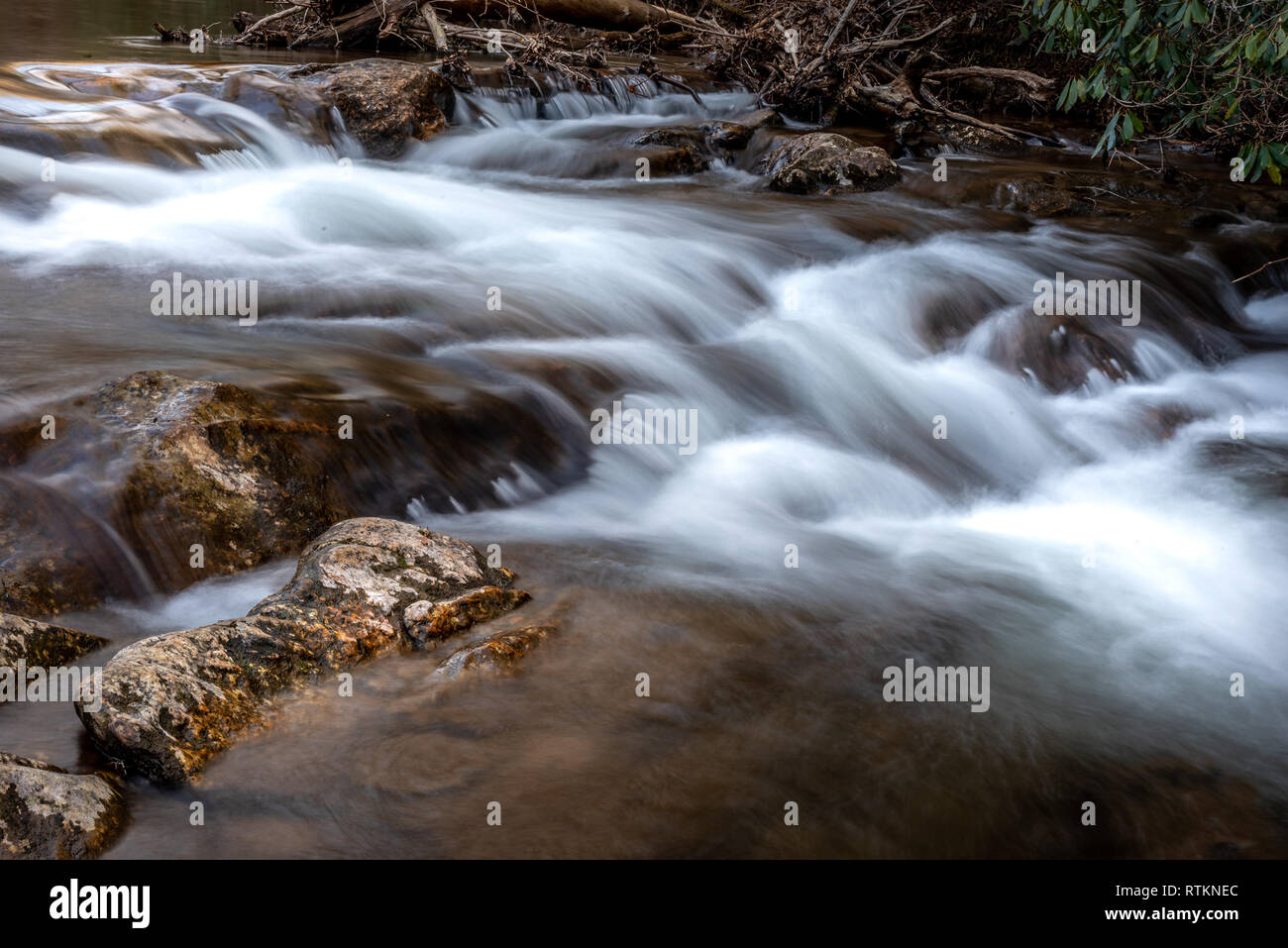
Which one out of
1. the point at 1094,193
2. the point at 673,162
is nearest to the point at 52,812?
the point at 673,162

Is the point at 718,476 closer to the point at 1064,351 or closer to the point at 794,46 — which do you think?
the point at 1064,351

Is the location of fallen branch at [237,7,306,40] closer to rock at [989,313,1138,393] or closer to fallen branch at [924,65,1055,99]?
fallen branch at [924,65,1055,99]

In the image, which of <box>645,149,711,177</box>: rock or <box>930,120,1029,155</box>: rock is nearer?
<box>645,149,711,177</box>: rock

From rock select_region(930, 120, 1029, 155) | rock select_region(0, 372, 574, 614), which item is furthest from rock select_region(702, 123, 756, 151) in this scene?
rock select_region(0, 372, 574, 614)

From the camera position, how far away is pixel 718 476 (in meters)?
5.45

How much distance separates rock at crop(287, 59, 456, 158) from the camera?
32.6 feet

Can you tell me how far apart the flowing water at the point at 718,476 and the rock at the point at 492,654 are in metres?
0.08

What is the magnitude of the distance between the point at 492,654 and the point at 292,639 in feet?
2.02

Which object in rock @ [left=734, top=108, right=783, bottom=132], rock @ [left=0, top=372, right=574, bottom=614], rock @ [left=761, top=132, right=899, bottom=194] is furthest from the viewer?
rock @ [left=734, top=108, right=783, bottom=132]

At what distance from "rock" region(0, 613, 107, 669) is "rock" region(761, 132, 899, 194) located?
8.02m

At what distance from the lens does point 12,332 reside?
486 centimetres
